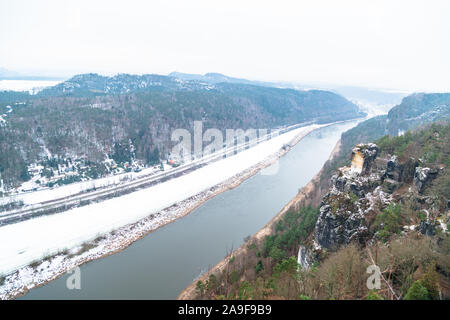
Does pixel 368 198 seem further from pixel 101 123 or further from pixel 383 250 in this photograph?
pixel 101 123

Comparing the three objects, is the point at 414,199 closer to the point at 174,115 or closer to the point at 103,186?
the point at 103,186

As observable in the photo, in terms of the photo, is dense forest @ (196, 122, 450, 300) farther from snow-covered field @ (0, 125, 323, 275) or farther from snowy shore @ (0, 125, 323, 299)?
snow-covered field @ (0, 125, 323, 275)

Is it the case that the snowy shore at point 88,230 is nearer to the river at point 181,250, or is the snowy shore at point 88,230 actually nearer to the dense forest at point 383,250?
the river at point 181,250

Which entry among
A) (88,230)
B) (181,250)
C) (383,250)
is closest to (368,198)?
(383,250)

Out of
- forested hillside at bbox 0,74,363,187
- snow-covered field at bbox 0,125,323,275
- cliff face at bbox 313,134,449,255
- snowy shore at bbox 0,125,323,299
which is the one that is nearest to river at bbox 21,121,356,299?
snowy shore at bbox 0,125,323,299

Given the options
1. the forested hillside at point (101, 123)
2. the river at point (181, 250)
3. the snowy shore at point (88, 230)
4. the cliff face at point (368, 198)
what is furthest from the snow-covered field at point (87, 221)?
the cliff face at point (368, 198)
